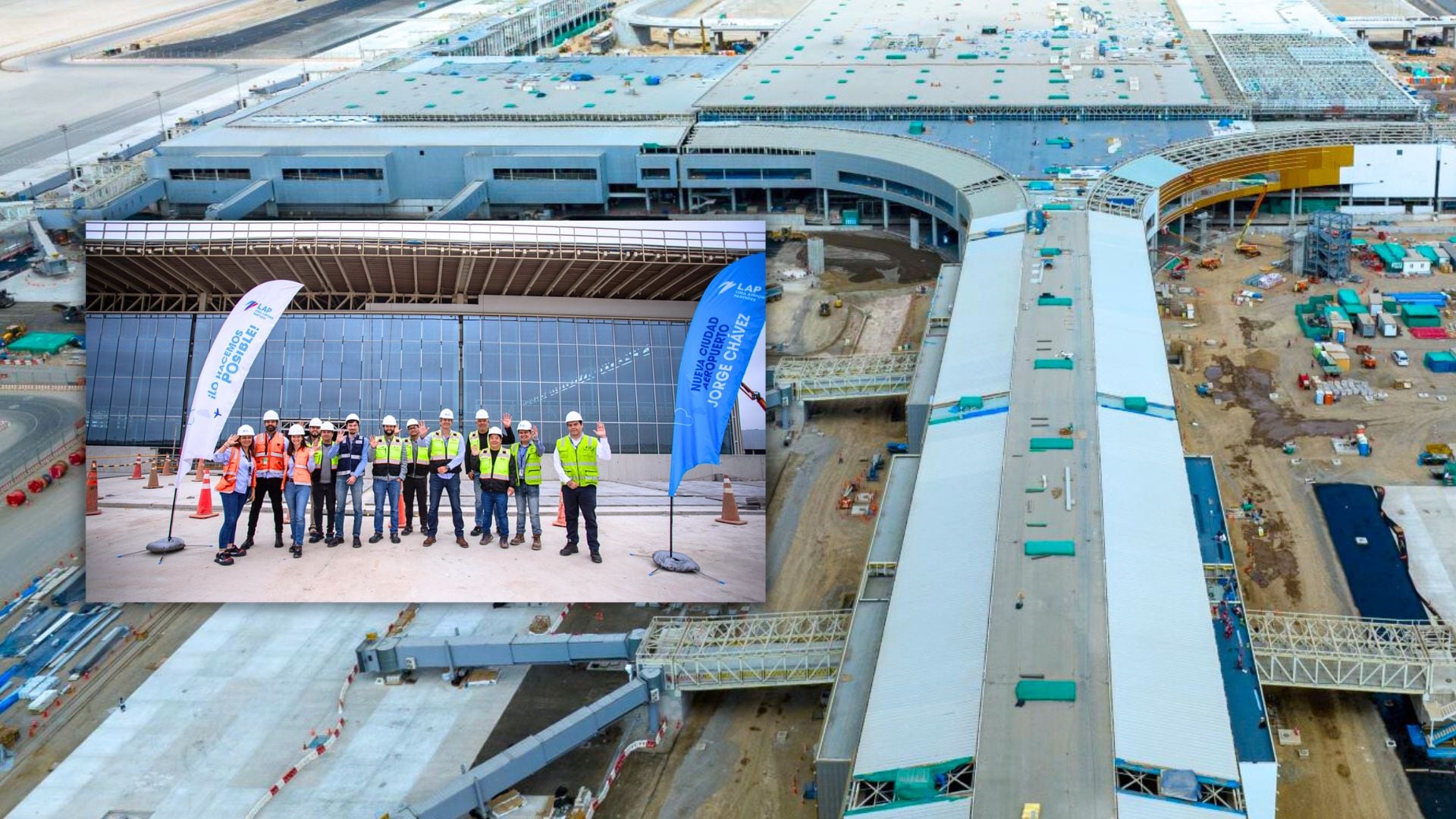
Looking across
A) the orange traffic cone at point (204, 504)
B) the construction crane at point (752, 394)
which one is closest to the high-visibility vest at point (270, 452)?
the orange traffic cone at point (204, 504)

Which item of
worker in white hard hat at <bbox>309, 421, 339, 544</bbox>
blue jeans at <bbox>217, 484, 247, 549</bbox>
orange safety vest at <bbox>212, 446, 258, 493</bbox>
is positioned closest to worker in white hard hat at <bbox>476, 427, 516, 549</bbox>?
worker in white hard hat at <bbox>309, 421, 339, 544</bbox>

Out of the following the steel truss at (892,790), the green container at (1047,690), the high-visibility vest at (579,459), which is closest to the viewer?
the steel truss at (892,790)

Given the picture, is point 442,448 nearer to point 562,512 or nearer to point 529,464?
point 529,464

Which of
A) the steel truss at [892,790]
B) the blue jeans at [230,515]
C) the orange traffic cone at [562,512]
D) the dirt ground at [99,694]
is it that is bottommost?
the steel truss at [892,790]

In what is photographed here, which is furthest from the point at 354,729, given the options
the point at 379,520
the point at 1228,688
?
the point at 1228,688

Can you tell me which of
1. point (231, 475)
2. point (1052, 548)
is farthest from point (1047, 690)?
point (231, 475)

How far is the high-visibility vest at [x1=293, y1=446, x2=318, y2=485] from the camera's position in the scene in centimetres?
2347

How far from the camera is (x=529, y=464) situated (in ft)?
79.3

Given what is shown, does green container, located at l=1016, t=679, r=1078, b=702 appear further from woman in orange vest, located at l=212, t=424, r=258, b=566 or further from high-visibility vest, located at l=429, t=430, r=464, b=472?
woman in orange vest, located at l=212, t=424, r=258, b=566

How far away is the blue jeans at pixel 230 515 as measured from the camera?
23.9 metres

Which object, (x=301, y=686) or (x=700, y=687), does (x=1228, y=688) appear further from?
(x=301, y=686)

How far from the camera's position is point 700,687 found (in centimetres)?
2891

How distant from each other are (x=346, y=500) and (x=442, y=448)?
2050 mm

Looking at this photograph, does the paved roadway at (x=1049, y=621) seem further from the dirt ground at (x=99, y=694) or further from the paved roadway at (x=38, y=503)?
the paved roadway at (x=38, y=503)
